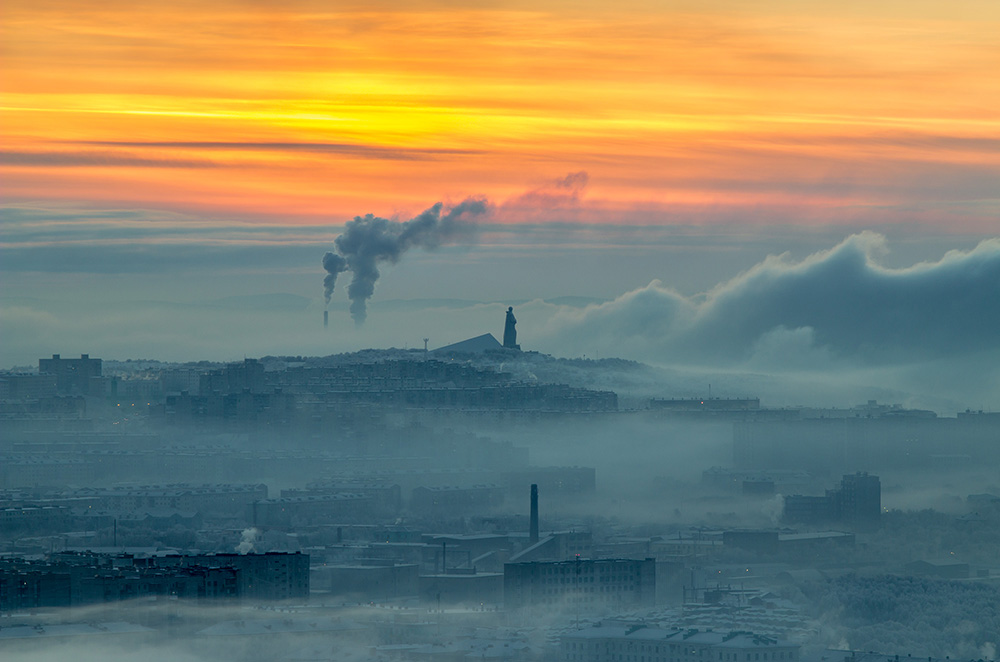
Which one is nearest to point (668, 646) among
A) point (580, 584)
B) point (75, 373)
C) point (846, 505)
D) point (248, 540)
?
point (580, 584)

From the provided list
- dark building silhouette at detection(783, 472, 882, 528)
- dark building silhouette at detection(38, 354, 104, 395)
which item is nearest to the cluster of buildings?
dark building silhouette at detection(783, 472, 882, 528)

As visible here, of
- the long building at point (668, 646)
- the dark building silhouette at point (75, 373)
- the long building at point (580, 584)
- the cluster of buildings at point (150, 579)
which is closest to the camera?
the long building at point (668, 646)

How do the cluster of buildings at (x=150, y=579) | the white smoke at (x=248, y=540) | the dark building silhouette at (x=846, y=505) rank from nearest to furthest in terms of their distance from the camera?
the cluster of buildings at (x=150, y=579)
the white smoke at (x=248, y=540)
the dark building silhouette at (x=846, y=505)

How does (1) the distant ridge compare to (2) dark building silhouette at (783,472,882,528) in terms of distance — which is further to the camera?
(1) the distant ridge

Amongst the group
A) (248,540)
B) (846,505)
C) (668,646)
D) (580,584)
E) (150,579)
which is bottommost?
(668,646)

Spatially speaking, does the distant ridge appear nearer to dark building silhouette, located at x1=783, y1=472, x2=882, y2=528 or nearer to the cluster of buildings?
dark building silhouette, located at x1=783, y1=472, x2=882, y2=528

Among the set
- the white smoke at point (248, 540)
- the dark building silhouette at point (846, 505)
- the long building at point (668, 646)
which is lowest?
the long building at point (668, 646)

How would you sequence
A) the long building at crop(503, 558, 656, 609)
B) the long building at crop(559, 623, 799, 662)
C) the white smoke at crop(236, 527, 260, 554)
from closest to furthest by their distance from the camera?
the long building at crop(559, 623, 799, 662)
the long building at crop(503, 558, 656, 609)
the white smoke at crop(236, 527, 260, 554)

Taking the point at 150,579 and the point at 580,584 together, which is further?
the point at 580,584

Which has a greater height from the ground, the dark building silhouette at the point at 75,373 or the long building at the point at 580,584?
the dark building silhouette at the point at 75,373

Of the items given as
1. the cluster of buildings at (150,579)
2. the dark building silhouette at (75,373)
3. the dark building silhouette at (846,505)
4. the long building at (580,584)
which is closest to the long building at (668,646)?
the long building at (580,584)

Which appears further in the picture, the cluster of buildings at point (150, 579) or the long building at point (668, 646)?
the cluster of buildings at point (150, 579)

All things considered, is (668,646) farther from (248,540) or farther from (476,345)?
(476,345)

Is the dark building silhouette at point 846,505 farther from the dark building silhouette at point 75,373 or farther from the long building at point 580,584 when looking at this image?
the dark building silhouette at point 75,373
